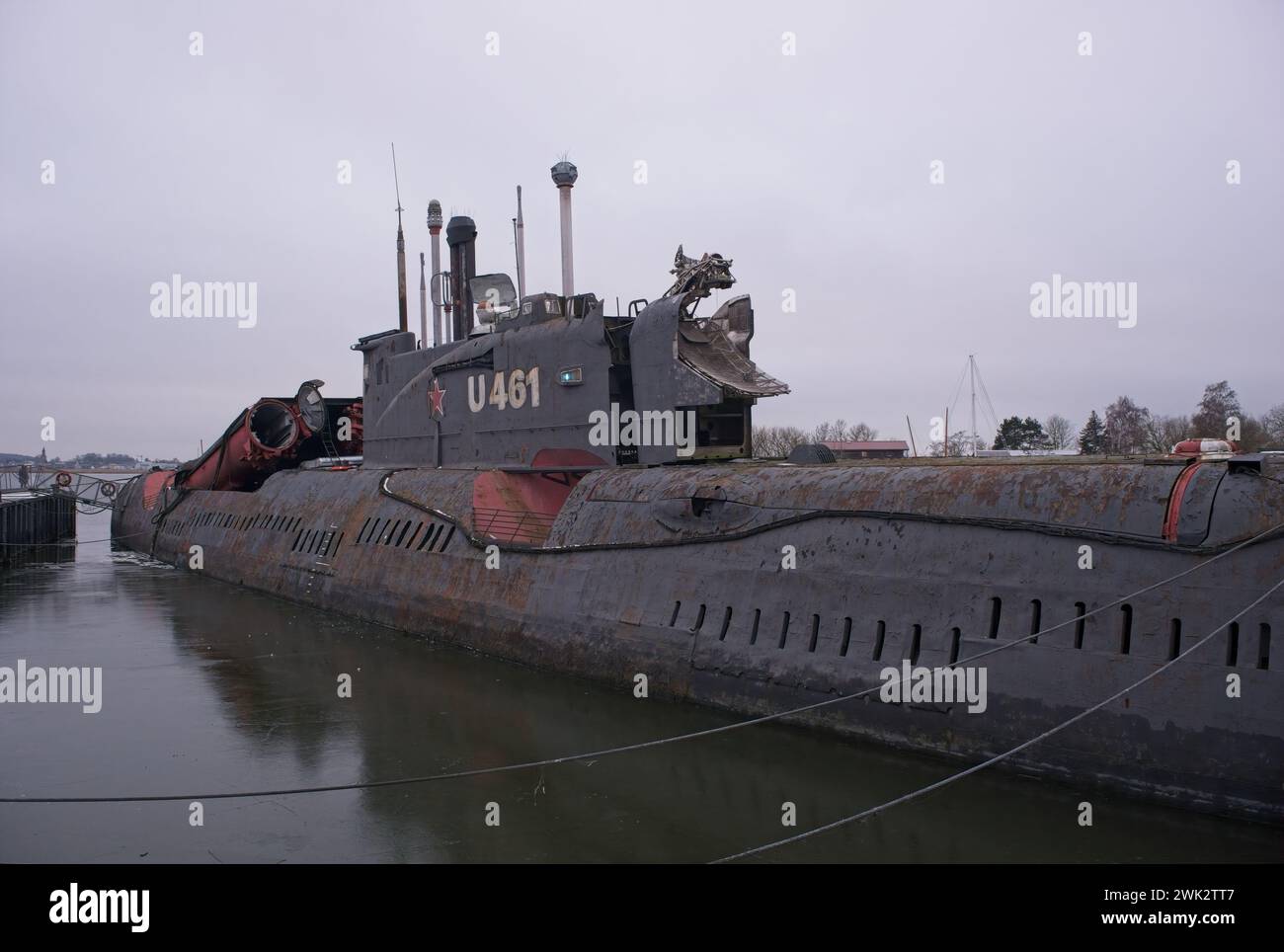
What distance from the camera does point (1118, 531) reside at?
8539mm

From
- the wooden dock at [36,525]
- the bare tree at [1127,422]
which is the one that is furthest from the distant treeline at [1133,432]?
the wooden dock at [36,525]

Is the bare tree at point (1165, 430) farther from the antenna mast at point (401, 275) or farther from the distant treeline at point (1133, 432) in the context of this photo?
the antenna mast at point (401, 275)

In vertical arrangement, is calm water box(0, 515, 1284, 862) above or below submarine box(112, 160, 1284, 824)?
below

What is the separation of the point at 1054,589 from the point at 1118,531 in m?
0.69

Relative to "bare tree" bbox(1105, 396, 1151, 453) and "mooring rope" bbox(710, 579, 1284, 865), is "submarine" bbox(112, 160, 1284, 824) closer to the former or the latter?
"mooring rope" bbox(710, 579, 1284, 865)

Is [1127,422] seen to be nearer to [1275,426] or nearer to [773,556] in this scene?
[1275,426]

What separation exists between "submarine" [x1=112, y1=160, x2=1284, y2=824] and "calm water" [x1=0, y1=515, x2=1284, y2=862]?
1.21ft

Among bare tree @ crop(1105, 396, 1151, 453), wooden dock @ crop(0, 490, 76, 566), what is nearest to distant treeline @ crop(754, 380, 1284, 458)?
bare tree @ crop(1105, 396, 1151, 453)

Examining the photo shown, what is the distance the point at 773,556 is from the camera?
11.2 m

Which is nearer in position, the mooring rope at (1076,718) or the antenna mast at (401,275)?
the mooring rope at (1076,718)

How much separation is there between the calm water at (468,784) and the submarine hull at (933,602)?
36 centimetres

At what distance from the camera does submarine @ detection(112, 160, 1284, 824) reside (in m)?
7.82

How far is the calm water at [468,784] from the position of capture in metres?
7.95
